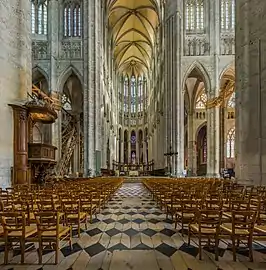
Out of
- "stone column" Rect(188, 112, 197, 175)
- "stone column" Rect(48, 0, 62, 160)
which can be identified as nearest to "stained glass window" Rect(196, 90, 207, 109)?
"stone column" Rect(188, 112, 197, 175)

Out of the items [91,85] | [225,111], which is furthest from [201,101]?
[91,85]

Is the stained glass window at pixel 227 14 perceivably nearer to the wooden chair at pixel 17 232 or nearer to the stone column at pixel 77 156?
the stone column at pixel 77 156

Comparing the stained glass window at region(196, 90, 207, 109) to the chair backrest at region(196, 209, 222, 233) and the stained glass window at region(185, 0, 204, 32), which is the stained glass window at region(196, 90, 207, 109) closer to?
the stained glass window at region(185, 0, 204, 32)

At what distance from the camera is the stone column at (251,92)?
46.1ft

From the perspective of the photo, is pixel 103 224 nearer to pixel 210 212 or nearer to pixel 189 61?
pixel 210 212

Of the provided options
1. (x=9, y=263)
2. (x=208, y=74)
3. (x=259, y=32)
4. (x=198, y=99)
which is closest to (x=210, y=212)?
(x=9, y=263)

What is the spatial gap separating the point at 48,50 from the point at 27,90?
1677cm

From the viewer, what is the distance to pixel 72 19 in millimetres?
33906

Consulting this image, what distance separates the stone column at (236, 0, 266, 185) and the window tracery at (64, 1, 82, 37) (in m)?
21.2

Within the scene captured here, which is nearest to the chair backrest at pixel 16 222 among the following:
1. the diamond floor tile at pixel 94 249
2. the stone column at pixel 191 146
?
the diamond floor tile at pixel 94 249

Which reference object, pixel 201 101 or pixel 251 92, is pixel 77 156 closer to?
pixel 201 101

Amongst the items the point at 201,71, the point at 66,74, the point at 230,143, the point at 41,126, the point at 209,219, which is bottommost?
the point at 209,219

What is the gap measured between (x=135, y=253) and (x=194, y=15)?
32.7m

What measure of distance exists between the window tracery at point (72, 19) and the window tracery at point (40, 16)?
2118 mm
